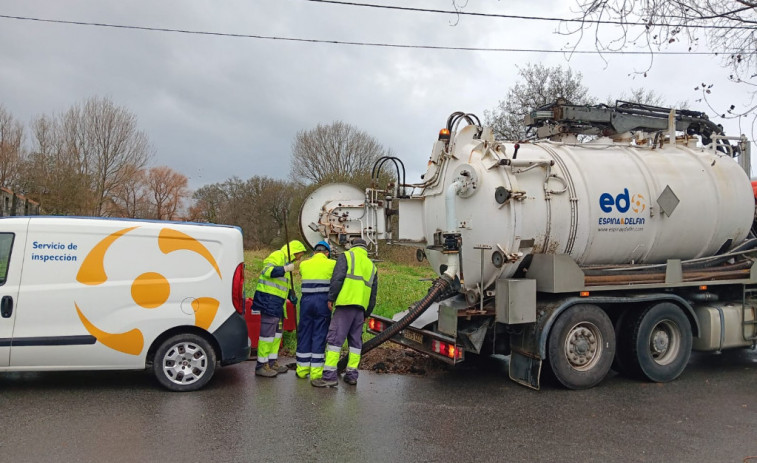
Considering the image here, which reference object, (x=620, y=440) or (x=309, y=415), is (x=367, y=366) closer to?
(x=309, y=415)

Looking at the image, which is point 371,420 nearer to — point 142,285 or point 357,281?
point 357,281

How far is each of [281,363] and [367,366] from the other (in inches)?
44.4

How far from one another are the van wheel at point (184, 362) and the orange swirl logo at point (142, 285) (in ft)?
0.68

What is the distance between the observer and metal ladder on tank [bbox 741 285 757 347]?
24.5 ft

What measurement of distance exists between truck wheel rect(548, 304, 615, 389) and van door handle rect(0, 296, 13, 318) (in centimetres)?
548

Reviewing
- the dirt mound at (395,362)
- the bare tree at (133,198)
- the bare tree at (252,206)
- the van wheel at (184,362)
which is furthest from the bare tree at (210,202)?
the van wheel at (184,362)

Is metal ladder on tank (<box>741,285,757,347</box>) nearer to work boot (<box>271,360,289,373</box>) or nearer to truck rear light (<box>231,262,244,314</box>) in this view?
work boot (<box>271,360,289,373</box>)

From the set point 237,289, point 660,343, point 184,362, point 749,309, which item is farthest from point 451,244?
point 749,309

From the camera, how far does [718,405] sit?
231 inches

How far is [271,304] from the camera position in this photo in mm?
6633

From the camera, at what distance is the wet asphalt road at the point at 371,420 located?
4.34 metres

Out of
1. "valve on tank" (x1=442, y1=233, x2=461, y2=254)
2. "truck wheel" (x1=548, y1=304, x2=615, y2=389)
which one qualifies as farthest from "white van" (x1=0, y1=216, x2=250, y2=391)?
"truck wheel" (x1=548, y1=304, x2=615, y2=389)

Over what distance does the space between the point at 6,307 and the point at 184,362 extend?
5.72 ft

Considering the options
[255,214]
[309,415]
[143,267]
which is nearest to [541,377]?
[309,415]
